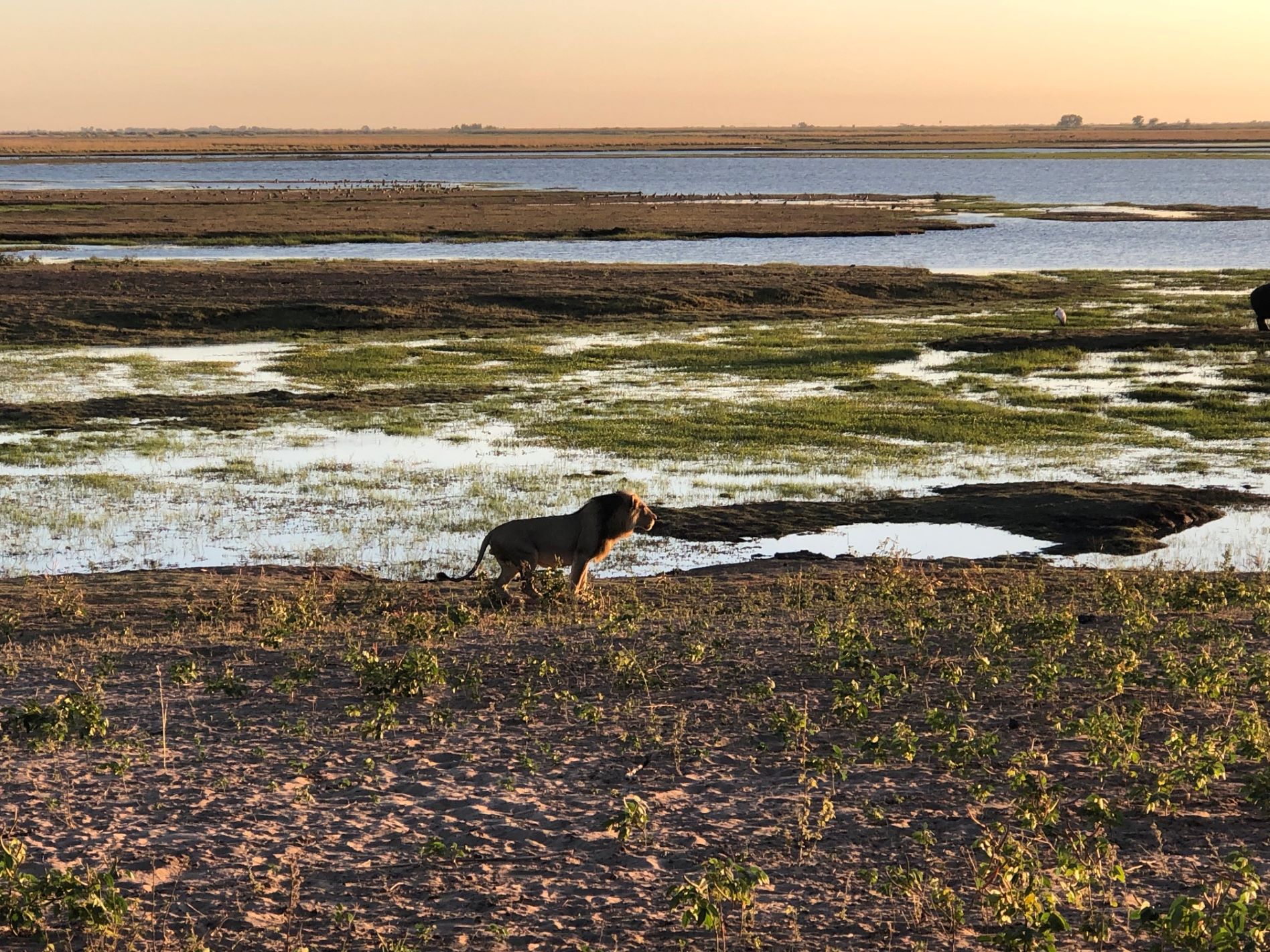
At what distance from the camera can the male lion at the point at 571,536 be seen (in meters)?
11.7

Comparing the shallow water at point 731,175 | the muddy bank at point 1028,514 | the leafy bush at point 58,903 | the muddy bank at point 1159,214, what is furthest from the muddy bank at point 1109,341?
the shallow water at point 731,175

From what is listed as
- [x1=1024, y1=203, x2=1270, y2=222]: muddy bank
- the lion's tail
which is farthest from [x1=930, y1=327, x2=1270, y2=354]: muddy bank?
[x1=1024, y1=203, x2=1270, y2=222]: muddy bank

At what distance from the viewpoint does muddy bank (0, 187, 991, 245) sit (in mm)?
55656

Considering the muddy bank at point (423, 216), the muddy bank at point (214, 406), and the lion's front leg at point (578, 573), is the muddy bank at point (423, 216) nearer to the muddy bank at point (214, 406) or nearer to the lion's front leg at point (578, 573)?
the muddy bank at point (214, 406)

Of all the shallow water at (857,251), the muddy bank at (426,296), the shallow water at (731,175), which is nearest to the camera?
the muddy bank at (426,296)

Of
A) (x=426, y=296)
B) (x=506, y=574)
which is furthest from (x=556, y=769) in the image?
(x=426, y=296)

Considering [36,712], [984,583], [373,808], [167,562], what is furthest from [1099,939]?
[167,562]

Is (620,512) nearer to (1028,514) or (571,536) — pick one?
(571,536)

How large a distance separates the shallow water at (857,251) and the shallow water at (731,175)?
105ft

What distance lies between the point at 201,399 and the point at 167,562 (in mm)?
9159

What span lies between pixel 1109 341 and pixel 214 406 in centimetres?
1752

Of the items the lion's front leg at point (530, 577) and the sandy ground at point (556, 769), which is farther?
the lion's front leg at point (530, 577)

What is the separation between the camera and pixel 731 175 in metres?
131

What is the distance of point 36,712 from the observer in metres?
8.32
